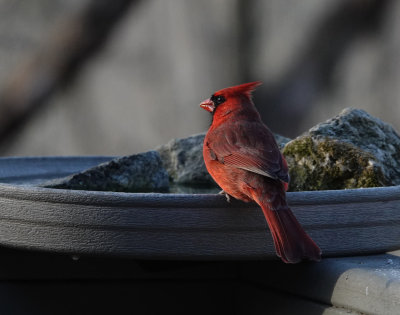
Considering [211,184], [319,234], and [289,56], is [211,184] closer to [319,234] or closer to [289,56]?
[319,234]

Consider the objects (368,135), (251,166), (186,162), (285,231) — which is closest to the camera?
(285,231)

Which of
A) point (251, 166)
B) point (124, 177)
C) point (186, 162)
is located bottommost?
point (186, 162)

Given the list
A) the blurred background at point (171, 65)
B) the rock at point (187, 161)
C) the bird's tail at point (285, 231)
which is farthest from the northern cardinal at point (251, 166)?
the blurred background at point (171, 65)

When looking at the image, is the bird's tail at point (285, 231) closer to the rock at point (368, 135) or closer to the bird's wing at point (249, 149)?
the bird's wing at point (249, 149)

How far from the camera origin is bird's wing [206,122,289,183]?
1969 mm

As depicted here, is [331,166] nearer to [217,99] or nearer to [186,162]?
[217,99]

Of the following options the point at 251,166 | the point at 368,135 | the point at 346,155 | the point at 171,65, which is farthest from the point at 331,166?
the point at 171,65

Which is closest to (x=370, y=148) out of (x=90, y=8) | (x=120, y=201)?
(x=120, y=201)

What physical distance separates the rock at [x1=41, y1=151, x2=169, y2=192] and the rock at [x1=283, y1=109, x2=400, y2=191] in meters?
0.38

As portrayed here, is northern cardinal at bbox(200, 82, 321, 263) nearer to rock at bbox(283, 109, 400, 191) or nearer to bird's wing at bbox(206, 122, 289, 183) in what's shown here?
Result: bird's wing at bbox(206, 122, 289, 183)

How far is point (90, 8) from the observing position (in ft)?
11.7

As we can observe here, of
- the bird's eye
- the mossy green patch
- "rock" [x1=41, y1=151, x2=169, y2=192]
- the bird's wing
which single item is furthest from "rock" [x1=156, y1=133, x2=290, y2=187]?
the bird's wing

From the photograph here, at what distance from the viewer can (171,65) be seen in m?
5.35

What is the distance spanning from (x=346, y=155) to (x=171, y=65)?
10.2 ft
